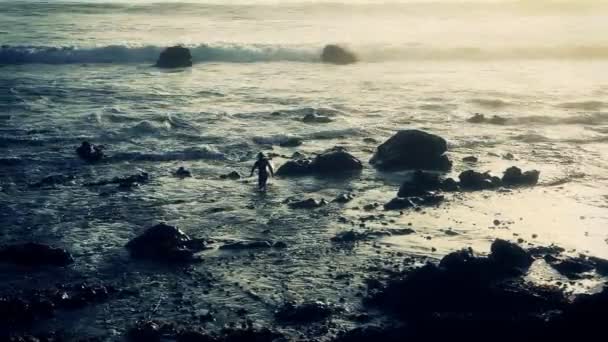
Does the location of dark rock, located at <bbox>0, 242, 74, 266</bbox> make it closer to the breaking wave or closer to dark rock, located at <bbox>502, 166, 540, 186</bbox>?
dark rock, located at <bbox>502, 166, 540, 186</bbox>

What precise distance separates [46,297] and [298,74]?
123 feet


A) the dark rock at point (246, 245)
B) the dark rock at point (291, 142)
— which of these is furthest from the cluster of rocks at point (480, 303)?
the dark rock at point (291, 142)

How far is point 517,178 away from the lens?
2586 centimetres

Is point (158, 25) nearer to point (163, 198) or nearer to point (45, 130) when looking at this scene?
point (45, 130)

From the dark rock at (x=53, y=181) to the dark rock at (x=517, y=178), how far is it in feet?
47.6

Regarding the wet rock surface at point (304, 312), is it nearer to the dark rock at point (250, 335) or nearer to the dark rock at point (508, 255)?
the dark rock at point (250, 335)

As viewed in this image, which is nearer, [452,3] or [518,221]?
[518,221]

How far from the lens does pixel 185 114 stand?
37500 millimetres

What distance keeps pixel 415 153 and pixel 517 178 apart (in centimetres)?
395

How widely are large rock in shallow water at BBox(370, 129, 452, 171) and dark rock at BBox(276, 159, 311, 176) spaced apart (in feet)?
8.82

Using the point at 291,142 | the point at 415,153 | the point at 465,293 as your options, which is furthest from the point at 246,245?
the point at 291,142

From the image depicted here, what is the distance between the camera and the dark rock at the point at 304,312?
16125 mm

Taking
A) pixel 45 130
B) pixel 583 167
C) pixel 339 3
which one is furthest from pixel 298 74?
pixel 339 3

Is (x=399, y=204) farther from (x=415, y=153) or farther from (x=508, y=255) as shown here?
(x=508, y=255)
